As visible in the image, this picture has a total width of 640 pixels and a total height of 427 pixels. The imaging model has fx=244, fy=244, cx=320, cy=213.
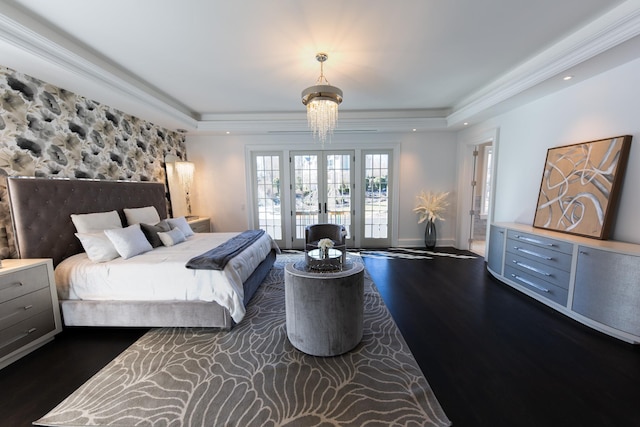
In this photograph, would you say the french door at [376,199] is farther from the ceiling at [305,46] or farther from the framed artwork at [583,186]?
the framed artwork at [583,186]

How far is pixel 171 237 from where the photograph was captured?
3.34 metres

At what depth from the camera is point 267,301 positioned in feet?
10.1

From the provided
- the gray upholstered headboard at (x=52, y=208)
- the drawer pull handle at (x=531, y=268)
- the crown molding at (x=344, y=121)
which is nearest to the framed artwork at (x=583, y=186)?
the drawer pull handle at (x=531, y=268)

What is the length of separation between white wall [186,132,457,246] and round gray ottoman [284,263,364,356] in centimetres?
373

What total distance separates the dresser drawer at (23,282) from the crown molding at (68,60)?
190 cm

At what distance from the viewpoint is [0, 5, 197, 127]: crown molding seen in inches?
76.0

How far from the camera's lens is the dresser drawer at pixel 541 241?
2.64 metres

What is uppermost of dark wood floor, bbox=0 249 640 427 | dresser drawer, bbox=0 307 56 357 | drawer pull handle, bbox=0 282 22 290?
drawer pull handle, bbox=0 282 22 290

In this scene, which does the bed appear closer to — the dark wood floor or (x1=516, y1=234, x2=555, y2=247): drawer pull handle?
the dark wood floor

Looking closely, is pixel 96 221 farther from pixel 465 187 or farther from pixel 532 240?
pixel 465 187

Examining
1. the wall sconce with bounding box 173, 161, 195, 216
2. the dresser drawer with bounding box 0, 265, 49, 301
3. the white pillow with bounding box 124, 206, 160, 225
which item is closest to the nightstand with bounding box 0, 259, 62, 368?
the dresser drawer with bounding box 0, 265, 49, 301

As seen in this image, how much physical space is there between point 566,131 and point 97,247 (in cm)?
568

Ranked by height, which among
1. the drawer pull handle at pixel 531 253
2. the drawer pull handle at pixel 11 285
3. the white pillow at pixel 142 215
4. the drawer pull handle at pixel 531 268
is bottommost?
the drawer pull handle at pixel 531 268

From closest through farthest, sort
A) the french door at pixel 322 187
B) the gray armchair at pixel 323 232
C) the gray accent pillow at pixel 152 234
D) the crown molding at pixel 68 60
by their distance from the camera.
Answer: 1. the crown molding at pixel 68 60
2. the gray accent pillow at pixel 152 234
3. the gray armchair at pixel 323 232
4. the french door at pixel 322 187
